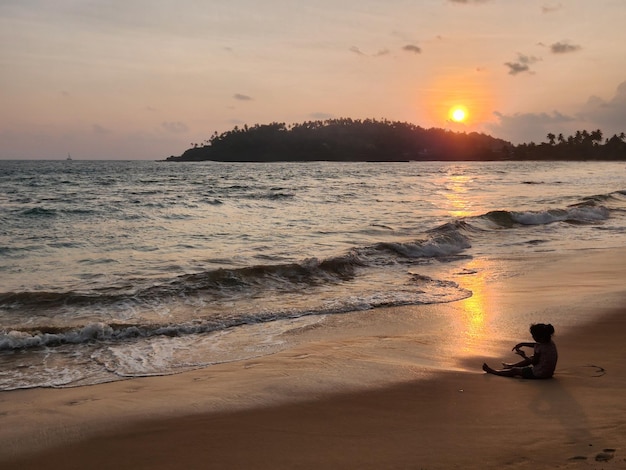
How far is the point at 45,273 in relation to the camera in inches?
517

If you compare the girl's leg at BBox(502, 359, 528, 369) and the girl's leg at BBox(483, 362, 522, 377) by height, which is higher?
the girl's leg at BBox(502, 359, 528, 369)

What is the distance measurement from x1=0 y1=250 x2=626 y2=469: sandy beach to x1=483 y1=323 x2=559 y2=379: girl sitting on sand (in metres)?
0.13

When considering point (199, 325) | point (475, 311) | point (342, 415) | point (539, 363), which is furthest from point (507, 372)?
point (199, 325)

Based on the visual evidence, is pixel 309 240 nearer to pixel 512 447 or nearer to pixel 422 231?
pixel 422 231

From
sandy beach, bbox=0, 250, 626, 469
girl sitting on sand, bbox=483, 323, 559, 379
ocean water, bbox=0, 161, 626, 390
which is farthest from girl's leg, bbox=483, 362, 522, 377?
ocean water, bbox=0, 161, 626, 390

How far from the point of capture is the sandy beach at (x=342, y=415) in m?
4.41

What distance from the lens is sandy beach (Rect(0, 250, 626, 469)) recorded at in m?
4.41

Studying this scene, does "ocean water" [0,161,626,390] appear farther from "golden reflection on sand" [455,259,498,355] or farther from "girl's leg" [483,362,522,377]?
"girl's leg" [483,362,522,377]

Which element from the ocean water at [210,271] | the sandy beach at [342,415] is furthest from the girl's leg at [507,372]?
the ocean water at [210,271]

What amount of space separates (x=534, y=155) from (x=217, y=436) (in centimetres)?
20570

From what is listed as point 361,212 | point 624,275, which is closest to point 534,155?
point 361,212

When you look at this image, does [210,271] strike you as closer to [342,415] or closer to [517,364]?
[517,364]

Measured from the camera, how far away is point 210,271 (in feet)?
42.6

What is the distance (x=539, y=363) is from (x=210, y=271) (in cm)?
816
